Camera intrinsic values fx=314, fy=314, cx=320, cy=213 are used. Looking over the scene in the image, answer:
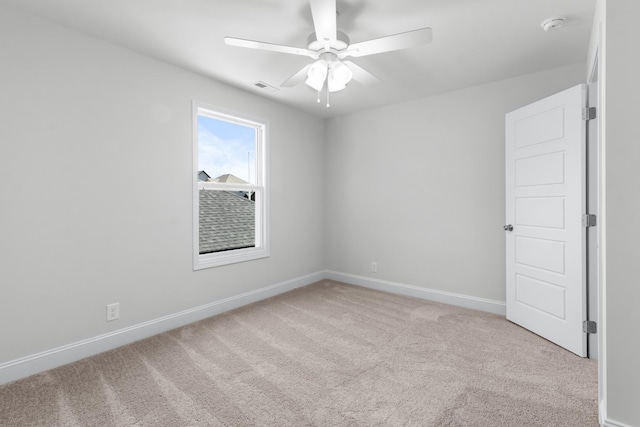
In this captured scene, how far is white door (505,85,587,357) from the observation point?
246 centimetres

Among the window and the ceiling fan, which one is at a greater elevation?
the ceiling fan

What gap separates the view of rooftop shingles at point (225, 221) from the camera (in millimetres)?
3496

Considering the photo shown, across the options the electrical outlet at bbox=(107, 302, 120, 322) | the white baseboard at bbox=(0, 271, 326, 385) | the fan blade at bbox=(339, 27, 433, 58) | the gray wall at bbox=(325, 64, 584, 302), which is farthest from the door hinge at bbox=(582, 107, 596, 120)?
the electrical outlet at bbox=(107, 302, 120, 322)

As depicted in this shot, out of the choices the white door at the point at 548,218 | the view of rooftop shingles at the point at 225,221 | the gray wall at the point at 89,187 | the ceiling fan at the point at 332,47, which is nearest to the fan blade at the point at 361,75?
the ceiling fan at the point at 332,47

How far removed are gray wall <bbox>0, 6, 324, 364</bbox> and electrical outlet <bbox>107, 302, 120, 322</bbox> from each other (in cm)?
4

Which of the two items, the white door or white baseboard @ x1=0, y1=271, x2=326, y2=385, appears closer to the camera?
white baseboard @ x1=0, y1=271, x2=326, y2=385

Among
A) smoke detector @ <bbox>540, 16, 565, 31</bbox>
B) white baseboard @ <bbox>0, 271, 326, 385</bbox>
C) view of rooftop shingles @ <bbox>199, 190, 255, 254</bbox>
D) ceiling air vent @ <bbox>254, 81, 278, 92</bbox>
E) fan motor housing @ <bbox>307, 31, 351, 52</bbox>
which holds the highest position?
ceiling air vent @ <bbox>254, 81, 278, 92</bbox>

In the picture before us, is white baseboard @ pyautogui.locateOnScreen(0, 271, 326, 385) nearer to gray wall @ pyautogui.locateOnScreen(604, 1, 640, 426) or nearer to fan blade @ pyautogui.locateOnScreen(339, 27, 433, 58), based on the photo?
fan blade @ pyautogui.locateOnScreen(339, 27, 433, 58)

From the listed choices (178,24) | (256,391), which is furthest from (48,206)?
(256,391)

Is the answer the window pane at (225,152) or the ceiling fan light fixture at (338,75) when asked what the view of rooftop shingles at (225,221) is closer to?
the window pane at (225,152)

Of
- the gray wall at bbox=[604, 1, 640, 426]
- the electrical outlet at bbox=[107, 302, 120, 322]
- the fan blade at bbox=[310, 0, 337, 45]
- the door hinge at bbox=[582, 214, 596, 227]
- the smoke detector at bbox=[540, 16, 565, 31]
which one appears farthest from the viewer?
the electrical outlet at bbox=[107, 302, 120, 322]

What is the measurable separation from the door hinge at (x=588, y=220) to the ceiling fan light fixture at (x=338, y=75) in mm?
2093

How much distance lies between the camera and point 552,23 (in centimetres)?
225

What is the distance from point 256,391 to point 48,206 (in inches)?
77.5
